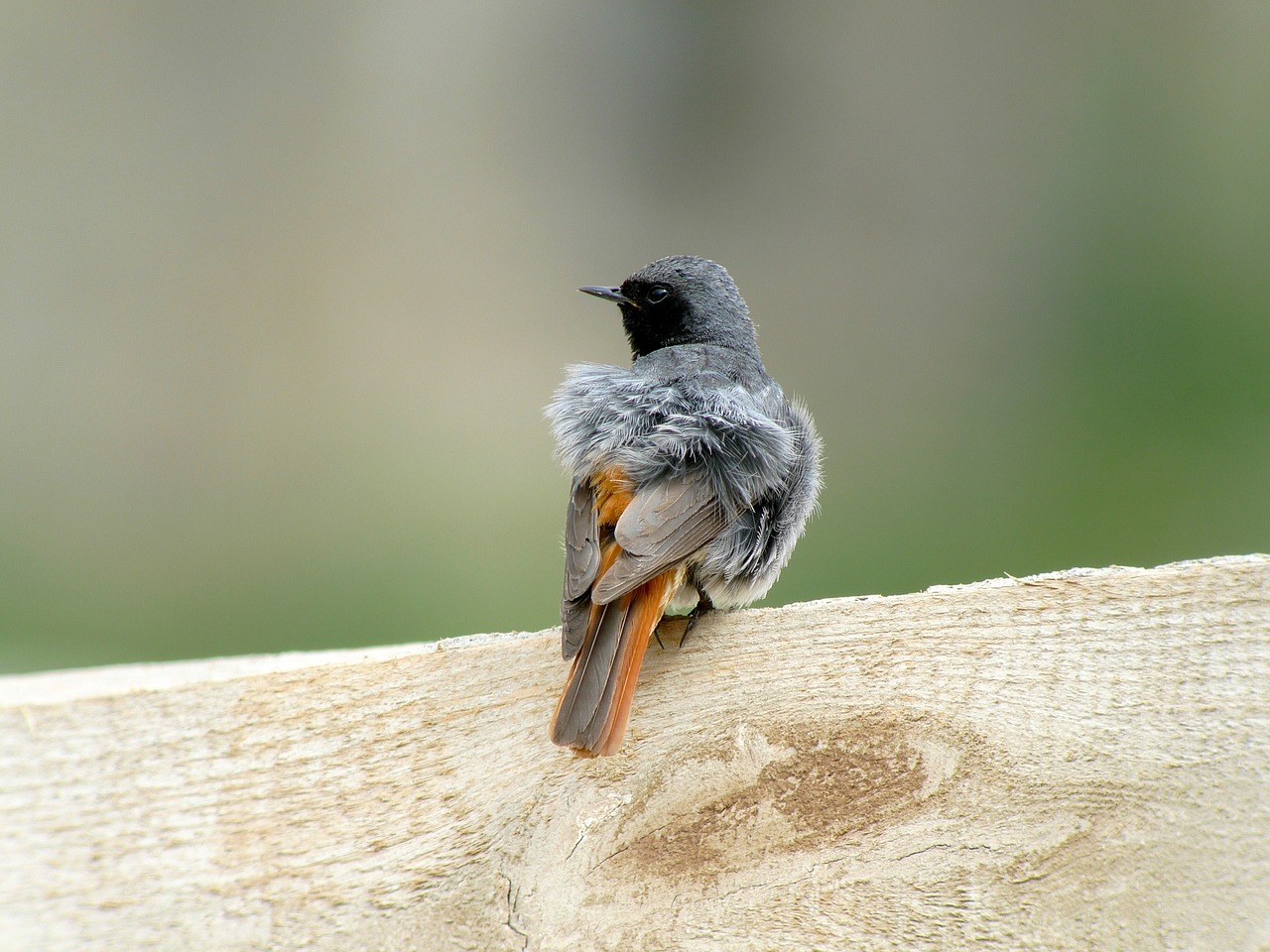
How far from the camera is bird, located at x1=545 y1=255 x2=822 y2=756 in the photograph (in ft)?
6.60

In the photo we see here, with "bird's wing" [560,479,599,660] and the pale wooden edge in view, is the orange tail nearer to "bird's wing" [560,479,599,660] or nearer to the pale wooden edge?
"bird's wing" [560,479,599,660]

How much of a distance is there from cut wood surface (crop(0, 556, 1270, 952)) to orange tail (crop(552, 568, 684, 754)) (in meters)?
Answer: 0.11

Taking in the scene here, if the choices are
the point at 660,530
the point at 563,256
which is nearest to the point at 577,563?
the point at 660,530

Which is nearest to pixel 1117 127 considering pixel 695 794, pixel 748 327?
pixel 748 327

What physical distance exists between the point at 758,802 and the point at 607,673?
30cm

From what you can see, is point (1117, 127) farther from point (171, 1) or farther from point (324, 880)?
point (324, 880)

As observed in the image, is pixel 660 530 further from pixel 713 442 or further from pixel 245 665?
pixel 245 665

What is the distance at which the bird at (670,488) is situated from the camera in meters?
2.01

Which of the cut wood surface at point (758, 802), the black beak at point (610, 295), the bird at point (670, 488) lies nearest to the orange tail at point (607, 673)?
the bird at point (670, 488)

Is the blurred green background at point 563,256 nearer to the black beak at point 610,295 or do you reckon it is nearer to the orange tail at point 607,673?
the black beak at point 610,295

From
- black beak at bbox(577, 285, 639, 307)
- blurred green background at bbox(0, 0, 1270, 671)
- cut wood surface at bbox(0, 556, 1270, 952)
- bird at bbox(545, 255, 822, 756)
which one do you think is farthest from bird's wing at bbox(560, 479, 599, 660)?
blurred green background at bbox(0, 0, 1270, 671)

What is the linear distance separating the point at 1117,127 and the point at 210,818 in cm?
509

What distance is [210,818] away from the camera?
1.89 meters

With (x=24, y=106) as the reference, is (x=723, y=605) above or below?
below
